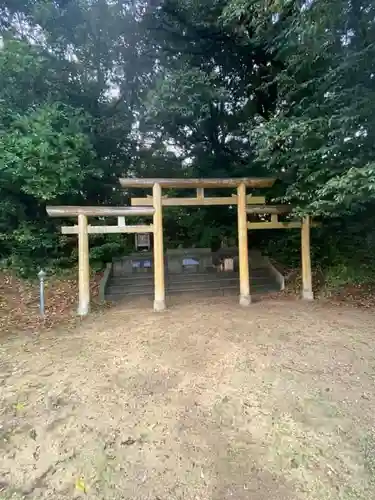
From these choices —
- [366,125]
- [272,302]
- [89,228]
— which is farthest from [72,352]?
[366,125]

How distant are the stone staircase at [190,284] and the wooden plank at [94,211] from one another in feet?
7.52

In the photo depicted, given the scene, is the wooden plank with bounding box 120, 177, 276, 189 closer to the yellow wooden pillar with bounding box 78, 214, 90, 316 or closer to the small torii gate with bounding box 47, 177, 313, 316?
the small torii gate with bounding box 47, 177, 313, 316

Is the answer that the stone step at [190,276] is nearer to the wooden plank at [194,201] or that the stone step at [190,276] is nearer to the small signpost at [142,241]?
the small signpost at [142,241]

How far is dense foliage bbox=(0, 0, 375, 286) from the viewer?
5516 mm

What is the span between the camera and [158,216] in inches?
259

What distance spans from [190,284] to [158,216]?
9.07ft

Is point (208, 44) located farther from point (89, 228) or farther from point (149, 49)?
point (89, 228)

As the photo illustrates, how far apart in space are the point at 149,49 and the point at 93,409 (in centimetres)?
994

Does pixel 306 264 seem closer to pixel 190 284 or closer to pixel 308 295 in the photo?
pixel 308 295

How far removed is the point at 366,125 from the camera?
5277mm

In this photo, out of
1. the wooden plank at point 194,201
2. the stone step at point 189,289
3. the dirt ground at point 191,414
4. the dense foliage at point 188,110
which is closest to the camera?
the dirt ground at point 191,414

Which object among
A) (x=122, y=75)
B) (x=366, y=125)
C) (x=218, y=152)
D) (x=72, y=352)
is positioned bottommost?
(x=72, y=352)

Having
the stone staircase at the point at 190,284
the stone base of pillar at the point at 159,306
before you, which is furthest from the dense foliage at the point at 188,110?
the stone base of pillar at the point at 159,306

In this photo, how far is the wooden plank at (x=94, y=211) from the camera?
6254 millimetres
